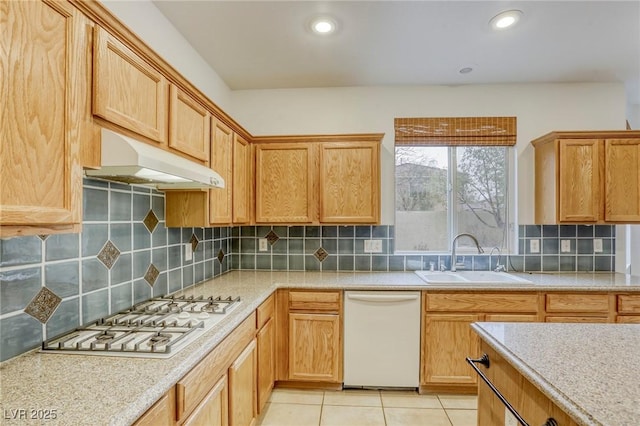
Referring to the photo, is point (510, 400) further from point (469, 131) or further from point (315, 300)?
point (469, 131)

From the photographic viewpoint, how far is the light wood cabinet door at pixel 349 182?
2.69 meters

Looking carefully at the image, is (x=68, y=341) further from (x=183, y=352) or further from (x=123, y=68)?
(x=123, y=68)

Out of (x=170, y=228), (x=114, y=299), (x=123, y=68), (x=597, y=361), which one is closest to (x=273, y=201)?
(x=170, y=228)

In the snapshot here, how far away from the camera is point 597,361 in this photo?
1043 millimetres

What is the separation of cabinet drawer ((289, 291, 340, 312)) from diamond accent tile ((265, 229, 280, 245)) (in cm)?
74

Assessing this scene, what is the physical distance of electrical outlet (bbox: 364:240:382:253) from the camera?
299 cm

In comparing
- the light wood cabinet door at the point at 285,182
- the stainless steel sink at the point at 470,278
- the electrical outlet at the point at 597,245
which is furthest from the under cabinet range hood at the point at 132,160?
the electrical outlet at the point at 597,245

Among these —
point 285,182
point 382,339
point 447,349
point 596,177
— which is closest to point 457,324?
point 447,349

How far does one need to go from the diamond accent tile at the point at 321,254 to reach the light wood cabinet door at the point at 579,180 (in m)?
2.08

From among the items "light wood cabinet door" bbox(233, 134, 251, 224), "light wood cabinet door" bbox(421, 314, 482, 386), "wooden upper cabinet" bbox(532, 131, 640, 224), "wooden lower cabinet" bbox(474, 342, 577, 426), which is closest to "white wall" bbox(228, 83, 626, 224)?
"wooden upper cabinet" bbox(532, 131, 640, 224)

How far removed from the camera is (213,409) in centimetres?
134

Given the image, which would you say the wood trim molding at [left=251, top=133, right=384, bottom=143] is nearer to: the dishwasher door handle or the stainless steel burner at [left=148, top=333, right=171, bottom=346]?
the dishwasher door handle

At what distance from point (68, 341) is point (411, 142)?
2.85 meters

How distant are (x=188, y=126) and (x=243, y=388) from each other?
1503 mm
